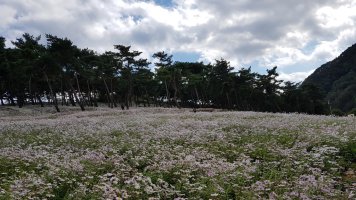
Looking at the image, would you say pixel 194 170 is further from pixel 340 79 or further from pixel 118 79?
pixel 340 79

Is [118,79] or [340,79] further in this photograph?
[340,79]

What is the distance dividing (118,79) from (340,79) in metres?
93.1

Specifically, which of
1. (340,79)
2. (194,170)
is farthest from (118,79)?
(340,79)

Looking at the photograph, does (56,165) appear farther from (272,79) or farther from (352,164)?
(272,79)

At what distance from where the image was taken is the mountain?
A: 379 ft

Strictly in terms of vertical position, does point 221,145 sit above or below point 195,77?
below

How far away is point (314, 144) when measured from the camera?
13.1 meters

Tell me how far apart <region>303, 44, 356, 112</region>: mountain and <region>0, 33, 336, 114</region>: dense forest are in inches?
998

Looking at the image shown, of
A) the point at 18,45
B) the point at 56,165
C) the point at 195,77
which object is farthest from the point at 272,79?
the point at 56,165

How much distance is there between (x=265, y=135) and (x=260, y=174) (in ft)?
20.5

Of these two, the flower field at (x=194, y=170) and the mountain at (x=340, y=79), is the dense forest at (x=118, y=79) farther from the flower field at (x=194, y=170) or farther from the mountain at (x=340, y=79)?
the flower field at (x=194, y=170)

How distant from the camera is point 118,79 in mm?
74750

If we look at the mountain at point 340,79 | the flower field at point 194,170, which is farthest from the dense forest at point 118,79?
the flower field at point 194,170

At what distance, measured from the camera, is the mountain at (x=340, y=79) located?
115438 millimetres
